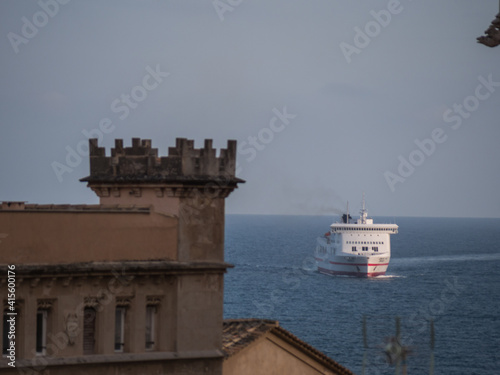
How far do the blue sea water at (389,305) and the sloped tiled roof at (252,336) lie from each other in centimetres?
200

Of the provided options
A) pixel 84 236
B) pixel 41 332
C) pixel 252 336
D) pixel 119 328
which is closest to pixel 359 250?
pixel 252 336

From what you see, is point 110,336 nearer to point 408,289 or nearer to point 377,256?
point 408,289

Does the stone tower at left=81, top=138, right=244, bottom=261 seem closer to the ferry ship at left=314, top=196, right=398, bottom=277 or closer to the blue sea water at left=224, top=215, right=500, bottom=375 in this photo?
the blue sea water at left=224, top=215, right=500, bottom=375

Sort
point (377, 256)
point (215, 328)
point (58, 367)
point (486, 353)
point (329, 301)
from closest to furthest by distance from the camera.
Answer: point (58, 367)
point (215, 328)
point (486, 353)
point (329, 301)
point (377, 256)

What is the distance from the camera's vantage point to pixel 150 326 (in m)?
22.2

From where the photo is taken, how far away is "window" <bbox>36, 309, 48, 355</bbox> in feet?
67.8

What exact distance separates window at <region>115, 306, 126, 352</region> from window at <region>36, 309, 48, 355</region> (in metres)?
1.69

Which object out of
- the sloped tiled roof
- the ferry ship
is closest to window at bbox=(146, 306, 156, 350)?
the sloped tiled roof

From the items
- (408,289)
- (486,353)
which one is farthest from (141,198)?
(408,289)

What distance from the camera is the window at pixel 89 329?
21.3 metres

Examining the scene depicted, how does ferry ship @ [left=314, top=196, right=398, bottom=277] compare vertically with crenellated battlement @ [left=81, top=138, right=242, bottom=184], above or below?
below

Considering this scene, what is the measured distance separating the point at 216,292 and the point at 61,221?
3932 mm

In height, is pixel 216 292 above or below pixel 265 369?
above

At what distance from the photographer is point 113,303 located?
21.5 meters
